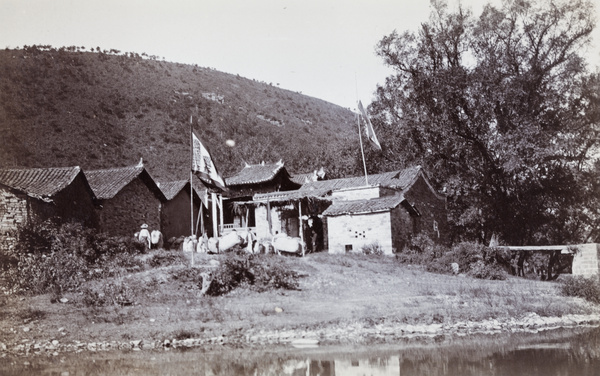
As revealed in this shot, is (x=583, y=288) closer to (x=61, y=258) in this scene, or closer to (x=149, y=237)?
(x=61, y=258)

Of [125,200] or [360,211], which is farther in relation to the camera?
[360,211]

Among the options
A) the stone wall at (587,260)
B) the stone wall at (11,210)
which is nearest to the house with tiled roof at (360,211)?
the stone wall at (587,260)

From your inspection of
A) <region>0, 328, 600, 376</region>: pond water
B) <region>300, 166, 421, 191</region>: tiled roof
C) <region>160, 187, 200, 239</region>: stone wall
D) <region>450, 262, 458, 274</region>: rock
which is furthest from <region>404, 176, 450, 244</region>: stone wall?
<region>0, 328, 600, 376</region>: pond water

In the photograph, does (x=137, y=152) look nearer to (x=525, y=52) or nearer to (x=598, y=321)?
(x=525, y=52)

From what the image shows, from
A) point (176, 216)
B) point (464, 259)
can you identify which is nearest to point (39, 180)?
point (176, 216)

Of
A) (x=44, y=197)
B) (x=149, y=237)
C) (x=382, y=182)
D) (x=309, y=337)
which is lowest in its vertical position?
(x=309, y=337)

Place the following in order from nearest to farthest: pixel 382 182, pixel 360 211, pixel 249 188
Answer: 1. pixel 360 211
2. pixel 382 182
3. pixel 249 188
